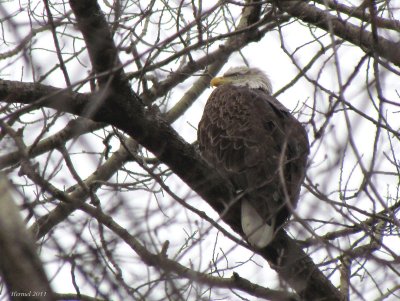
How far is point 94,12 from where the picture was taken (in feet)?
11.1

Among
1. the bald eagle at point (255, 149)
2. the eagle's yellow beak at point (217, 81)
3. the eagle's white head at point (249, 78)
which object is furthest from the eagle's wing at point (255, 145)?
the eagle's white head at point (249, 78)

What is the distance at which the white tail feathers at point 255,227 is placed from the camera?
12.9 feet

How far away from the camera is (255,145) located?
185 inches

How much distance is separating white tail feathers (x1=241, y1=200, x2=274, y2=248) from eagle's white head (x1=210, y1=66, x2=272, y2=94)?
2218 mm

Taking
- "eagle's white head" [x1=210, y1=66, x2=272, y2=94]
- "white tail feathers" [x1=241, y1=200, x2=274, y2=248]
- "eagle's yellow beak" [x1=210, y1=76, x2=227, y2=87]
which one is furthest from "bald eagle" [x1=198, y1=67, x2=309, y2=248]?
"eagle's white head" [x1=210, y1=66, x2=272, y2=94]

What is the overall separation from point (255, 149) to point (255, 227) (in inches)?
27.2

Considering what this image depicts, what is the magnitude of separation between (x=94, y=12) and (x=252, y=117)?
5.87ft

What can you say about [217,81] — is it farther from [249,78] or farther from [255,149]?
[255,149]

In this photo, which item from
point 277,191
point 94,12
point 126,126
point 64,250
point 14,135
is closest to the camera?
point 64,250

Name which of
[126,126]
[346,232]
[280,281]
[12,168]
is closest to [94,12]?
[126,126]

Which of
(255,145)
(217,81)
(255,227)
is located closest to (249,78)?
(217,81)

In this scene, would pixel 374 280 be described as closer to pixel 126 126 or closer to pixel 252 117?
pixel 126 126

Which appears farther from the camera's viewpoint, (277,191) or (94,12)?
(277,191)

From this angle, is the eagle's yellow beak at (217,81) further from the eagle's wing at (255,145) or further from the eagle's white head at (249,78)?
the eagle's wing at (255,145)
